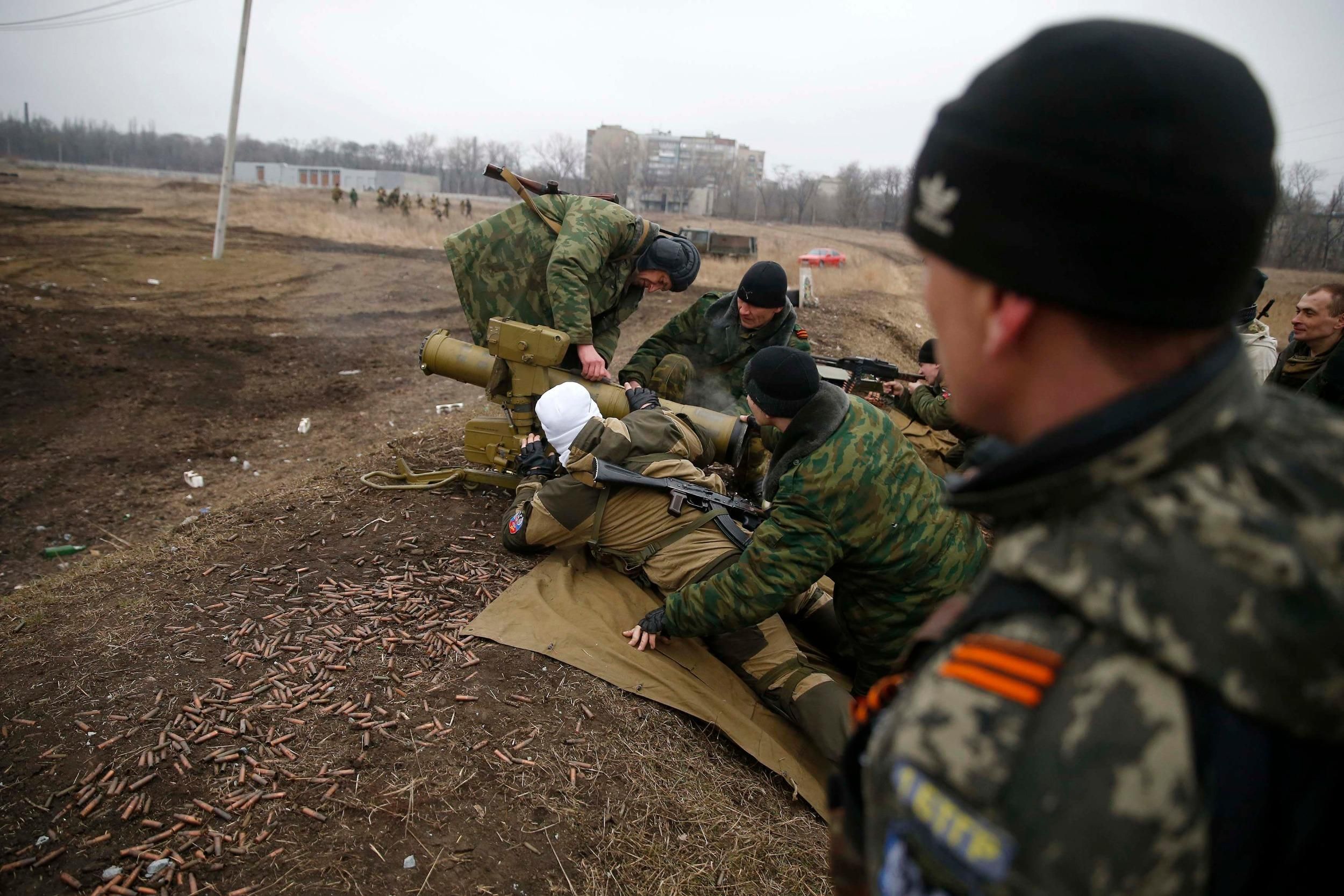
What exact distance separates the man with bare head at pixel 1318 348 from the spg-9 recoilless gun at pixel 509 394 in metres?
3.70

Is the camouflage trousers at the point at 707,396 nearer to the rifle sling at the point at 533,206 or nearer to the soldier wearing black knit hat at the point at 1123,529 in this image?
the rifle sling at the point at 533,206

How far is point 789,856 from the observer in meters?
2.88

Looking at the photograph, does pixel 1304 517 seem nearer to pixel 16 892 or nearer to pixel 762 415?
pixel 762 415

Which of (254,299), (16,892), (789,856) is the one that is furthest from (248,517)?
(254,299)

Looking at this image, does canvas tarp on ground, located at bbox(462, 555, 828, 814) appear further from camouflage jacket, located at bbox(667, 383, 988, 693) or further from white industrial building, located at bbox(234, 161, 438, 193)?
white industrial building, located at bbox(234, 161, 438, 193)

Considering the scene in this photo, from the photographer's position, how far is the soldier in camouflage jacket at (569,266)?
5039mm

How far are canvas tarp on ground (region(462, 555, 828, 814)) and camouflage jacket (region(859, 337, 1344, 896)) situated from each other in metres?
2.71

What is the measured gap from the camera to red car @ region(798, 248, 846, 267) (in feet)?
86.7

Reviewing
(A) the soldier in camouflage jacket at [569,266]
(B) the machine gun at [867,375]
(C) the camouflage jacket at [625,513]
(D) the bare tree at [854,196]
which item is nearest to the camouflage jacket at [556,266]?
(A) the soldier in camouflage jacket at [569,266]

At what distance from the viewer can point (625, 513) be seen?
4062 millimetres

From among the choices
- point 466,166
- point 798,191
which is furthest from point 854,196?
point 466,166

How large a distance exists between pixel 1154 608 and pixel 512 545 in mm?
3999

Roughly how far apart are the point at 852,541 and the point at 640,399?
2046 mm

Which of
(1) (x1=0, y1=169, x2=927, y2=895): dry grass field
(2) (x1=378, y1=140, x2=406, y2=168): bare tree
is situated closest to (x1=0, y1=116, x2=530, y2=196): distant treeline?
(2) (x1=378, y1=140, x2=406, y2=168): bare tree
